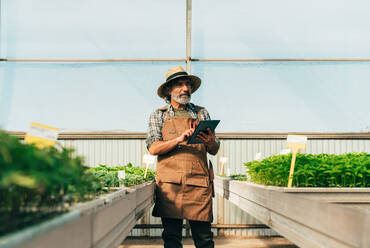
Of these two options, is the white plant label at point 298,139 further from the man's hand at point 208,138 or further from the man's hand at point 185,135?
the man's hand at point 185,135

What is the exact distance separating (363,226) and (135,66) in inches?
263

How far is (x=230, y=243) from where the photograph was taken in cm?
667

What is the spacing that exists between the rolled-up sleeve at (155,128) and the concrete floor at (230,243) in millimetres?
3391

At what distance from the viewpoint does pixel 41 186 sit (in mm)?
1063

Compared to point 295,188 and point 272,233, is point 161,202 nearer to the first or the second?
point 295,188

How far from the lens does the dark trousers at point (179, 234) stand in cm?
328

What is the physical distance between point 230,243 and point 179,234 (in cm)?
356

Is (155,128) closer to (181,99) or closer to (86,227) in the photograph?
(181,99)
